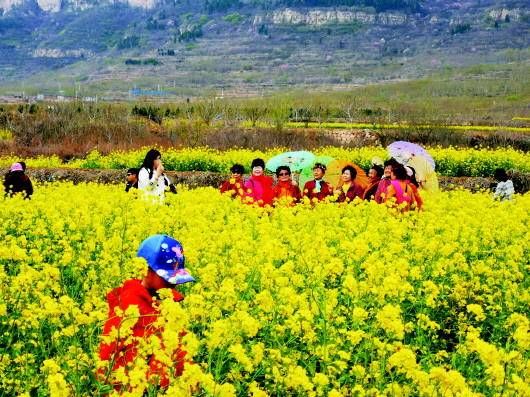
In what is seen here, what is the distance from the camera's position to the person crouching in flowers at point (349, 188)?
13.3 m

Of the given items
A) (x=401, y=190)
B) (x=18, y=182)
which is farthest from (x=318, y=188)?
(x=18, y=182)

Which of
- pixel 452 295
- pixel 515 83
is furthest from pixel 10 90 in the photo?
pixel 452 295

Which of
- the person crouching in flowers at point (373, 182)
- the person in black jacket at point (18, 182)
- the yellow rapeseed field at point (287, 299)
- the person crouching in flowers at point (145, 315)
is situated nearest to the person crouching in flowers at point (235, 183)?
the yellow rapeseed field at point (287, 299)

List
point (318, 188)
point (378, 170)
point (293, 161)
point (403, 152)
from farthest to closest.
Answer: point (293, 161) < point (403, 152) < point (378, 170) < point (318, 188)

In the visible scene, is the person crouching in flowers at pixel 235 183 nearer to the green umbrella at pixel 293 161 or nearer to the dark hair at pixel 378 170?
the green umbrella at pixel 293 161

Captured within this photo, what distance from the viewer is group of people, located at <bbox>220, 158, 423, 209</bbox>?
12.2 m

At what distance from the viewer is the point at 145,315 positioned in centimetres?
434

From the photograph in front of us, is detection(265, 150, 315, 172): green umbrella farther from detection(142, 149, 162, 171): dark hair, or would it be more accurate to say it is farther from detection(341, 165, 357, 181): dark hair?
detection(142, 149, 162, 171): dark hair

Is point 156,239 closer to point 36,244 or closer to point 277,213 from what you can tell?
point 36,244

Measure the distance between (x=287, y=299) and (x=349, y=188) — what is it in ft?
25.7

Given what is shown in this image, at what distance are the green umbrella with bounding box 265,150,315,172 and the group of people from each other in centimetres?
203

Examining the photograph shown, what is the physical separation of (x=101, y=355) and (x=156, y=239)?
887mm

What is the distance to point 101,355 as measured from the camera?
4.63 metres

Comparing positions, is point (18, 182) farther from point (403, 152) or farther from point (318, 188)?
point (403, 152)
